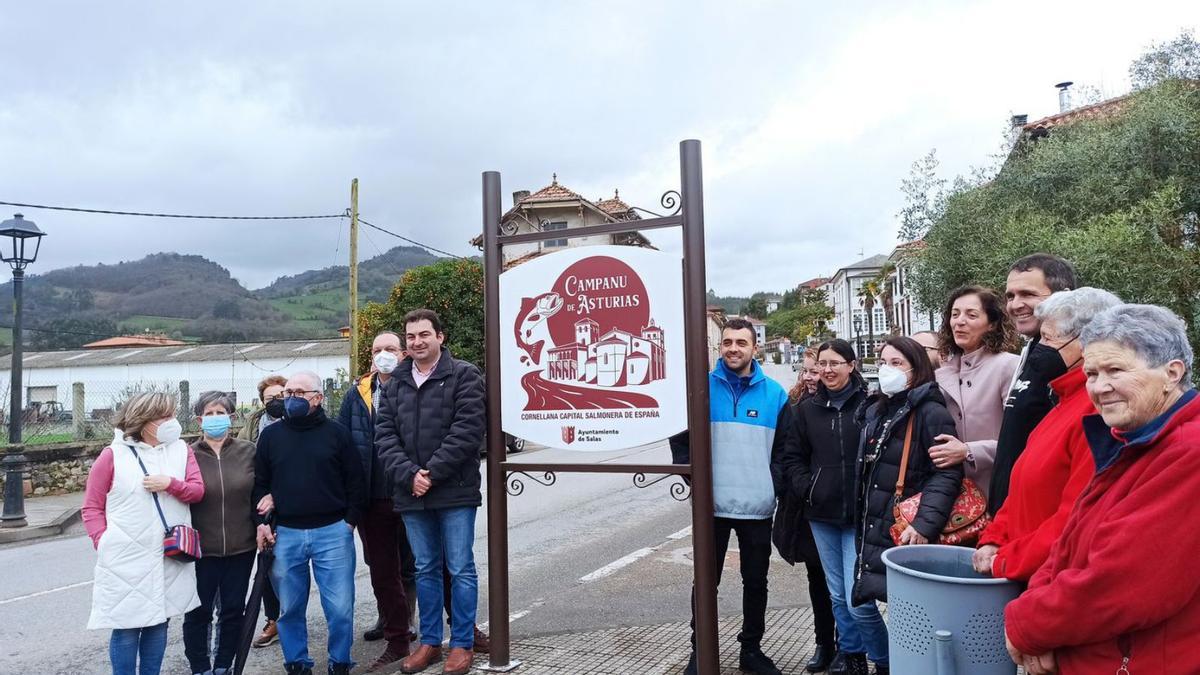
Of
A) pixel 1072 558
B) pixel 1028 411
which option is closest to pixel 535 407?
pixel 1028 411

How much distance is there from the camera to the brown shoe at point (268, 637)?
546 centimetres

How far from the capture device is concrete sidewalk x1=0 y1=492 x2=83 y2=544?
1070 centimetres

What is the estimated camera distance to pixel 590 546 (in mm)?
8523

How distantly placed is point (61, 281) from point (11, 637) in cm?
10689

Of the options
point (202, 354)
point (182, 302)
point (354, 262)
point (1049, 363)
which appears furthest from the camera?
point (182, 302)

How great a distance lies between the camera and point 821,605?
182 inches

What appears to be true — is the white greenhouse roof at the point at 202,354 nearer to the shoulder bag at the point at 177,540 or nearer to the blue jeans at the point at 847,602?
the shoulder bag at the point at 177,540

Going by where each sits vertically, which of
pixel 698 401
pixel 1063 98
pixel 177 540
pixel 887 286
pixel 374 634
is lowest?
pixel 374 634

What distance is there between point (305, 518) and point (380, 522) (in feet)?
2.24

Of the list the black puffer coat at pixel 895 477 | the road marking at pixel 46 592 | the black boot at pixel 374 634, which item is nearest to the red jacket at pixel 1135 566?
the black puffer coat at pixel 895 477

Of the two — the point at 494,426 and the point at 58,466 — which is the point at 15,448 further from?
the point at 494,426

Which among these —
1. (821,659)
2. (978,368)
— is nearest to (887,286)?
(821,659)

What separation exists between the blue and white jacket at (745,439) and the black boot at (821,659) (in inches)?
36.2

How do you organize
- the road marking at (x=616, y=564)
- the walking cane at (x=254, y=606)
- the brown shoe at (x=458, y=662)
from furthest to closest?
1. the road marking at (x=616, y=564)
2. the brown shoe at (x=458, y=662)
3. the walking cane at (x=254, y=606)
